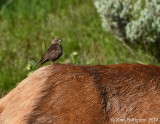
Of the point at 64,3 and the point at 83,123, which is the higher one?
the point at 64,3

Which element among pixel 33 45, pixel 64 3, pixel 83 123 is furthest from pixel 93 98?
pixel 64 3

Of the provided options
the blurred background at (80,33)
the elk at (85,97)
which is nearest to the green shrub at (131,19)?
the blurred background at (80,33)

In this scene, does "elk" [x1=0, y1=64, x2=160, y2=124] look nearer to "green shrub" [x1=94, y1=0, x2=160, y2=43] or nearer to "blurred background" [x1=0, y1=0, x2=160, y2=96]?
"blurred background" [x1=0, y1=0, x2=160, y2=96]

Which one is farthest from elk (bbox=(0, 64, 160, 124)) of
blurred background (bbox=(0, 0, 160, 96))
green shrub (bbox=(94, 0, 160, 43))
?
green shrub (bbox=(94, 0, 160, 43))

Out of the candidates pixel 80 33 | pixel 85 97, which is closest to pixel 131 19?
pixel 80 33

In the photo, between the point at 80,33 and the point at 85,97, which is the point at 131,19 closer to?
the point at 80,33

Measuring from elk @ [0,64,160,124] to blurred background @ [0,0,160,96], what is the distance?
1734mm

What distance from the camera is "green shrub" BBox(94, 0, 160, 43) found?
4418 mm

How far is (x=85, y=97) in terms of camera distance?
76.9 inches

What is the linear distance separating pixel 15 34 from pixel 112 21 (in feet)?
4.76

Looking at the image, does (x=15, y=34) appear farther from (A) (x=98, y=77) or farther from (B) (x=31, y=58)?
(A) (x=98, y=77)

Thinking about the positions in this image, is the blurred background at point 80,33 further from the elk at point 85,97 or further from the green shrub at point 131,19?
the elk at point 85,97

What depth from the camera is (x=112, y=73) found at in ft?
6.91

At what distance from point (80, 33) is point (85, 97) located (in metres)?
3.09
